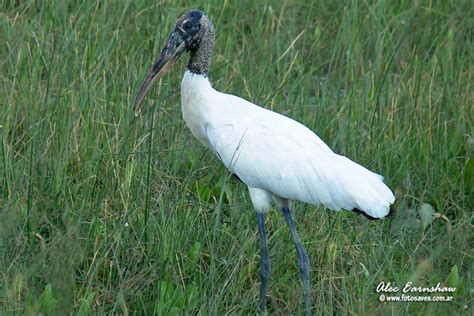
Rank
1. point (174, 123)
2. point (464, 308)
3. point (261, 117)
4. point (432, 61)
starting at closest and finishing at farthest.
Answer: point (464, 308)
point (261, 117)
point (174, 123)
point (432, 61)

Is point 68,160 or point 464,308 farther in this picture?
point 68,160

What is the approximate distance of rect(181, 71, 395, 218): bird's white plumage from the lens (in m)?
4.96

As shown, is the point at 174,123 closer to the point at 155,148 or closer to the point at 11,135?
the point at 155,148

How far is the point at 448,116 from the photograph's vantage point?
632 centimetres

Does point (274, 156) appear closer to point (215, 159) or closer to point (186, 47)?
point (186, 47)

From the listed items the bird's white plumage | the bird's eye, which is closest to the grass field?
the bird's white plumage

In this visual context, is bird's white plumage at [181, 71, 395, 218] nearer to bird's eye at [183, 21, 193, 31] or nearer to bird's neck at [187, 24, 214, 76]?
bird's neck at [187, 24, 214, 76]

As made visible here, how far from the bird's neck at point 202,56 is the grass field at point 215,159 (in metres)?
0.30

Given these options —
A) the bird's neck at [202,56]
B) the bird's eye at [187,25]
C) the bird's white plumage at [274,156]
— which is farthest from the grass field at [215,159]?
the bird's eye at [187,25]

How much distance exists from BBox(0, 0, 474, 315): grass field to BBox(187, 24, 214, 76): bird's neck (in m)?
0.30

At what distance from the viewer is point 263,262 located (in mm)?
4980

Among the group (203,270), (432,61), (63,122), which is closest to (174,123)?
(63,122)

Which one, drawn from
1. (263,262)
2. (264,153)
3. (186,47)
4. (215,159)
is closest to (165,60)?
(186,47)

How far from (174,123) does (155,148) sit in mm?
273
